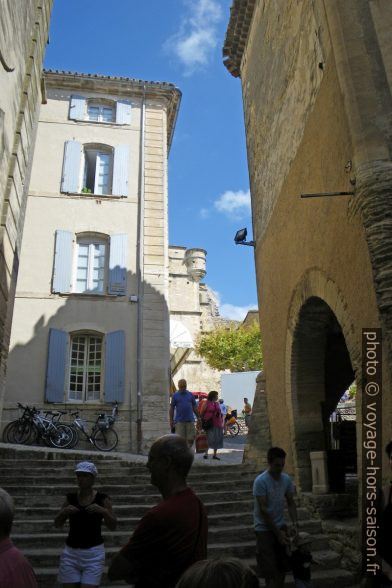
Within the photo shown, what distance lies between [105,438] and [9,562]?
35.7ft

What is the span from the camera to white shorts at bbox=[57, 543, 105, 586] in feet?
10.9

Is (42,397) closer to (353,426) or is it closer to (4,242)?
(4,242)

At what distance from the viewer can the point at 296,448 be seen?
7168 millimetres

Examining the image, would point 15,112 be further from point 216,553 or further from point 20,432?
point 20,432

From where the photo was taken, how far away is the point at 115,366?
13.1 metres

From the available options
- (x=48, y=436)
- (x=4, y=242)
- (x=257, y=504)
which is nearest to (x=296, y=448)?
(x=257, y=504)

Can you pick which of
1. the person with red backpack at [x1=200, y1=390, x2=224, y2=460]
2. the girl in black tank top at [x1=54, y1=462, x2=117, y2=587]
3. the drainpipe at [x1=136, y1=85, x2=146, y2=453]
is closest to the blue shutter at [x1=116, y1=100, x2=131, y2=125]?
the drainpipe at [x1=136, y1=85, x2=146, y2=453]

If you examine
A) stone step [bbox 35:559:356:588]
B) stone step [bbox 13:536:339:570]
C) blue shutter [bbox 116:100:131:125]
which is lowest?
stone step [bbox 35:559:356:588]

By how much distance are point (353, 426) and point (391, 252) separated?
4.07 meters

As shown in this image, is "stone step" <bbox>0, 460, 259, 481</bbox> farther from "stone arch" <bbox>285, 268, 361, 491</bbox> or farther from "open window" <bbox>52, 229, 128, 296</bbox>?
"open window" <bbox>52, 229, 128, 296</bbox>

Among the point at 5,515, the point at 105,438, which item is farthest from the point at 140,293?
the point at 5,515

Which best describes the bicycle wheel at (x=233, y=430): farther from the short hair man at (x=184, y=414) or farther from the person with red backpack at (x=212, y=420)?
the short hair man at (x=184, y=414)

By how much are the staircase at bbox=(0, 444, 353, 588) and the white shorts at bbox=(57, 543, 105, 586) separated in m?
1.79

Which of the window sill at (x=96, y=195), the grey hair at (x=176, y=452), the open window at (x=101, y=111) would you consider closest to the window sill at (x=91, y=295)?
the window sill at (x=96, y=195)
